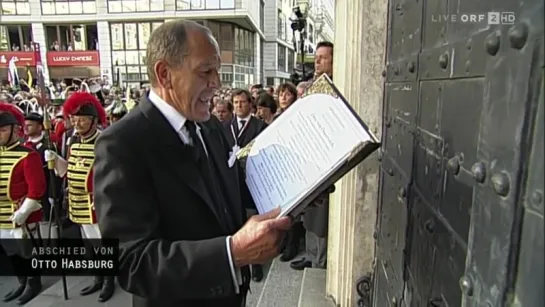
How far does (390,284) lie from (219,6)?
30260 millimetres

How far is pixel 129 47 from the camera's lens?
100 feet

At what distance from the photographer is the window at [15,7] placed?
31.0 metres

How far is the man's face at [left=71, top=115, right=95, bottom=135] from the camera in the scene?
4.18 m

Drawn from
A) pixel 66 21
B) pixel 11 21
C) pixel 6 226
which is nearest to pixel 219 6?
pixel 66 21

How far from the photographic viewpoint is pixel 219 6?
96.5 feet

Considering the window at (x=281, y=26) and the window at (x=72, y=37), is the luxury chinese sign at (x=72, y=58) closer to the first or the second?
the window at (x=72, y=37)

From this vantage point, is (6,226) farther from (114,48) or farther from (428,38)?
(114,48)

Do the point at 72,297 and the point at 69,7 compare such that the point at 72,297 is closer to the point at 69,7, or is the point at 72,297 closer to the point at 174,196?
the point at 174,196

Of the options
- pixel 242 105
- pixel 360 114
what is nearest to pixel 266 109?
pixel 242 105

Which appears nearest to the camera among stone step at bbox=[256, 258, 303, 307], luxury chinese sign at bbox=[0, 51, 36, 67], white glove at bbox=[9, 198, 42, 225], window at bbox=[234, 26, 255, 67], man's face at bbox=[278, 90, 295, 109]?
stone step at bbox=[256, 258, 303, 307]

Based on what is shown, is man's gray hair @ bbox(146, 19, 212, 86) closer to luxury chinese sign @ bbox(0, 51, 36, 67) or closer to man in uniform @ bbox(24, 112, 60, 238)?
man in uniform @ bbox(24, 112, 60, 238)

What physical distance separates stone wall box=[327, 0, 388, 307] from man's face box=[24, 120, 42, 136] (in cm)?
431

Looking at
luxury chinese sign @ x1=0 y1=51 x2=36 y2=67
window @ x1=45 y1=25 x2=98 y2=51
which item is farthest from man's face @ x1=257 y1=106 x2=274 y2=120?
window @ x1=45 y1=25 x2=98 y2=51

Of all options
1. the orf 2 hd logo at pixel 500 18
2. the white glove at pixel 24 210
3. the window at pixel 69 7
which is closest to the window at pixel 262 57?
the window at pixel 69 7
